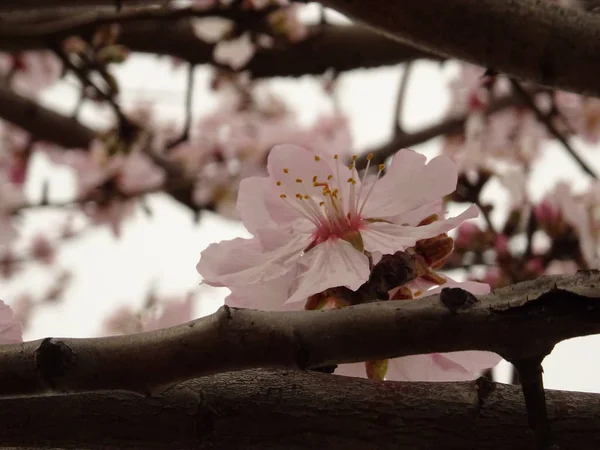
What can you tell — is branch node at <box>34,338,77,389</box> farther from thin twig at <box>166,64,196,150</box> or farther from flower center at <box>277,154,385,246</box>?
thin twig at <box>166,64,196,150</box>

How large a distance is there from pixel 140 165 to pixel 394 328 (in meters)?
1.90

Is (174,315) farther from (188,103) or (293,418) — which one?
(188,103)

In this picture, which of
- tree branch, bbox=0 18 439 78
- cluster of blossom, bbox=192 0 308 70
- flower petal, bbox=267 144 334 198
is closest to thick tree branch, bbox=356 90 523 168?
tree branch, bbox=0 18 439 78

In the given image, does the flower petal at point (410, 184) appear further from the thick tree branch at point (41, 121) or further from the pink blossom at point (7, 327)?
the thick tree branch at point (41, 121)

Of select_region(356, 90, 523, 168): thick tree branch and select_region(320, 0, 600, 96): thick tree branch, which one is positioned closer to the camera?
select_region(320, 0, 600, 96): thick tree branch

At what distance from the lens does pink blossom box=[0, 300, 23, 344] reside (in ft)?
1.73

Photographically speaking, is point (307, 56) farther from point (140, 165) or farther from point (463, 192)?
point (463, 192)

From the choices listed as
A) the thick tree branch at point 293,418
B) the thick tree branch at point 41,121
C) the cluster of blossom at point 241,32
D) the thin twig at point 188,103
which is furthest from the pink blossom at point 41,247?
the thick tree branch at point 293,418

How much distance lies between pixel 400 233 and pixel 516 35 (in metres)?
0.33

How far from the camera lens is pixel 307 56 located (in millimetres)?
2129

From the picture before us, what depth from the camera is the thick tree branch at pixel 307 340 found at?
39 cm

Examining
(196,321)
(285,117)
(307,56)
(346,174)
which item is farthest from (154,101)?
(196,321)

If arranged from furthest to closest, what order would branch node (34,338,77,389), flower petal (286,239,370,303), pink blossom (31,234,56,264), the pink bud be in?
pink blossom (31,234,56,264) < the pink bud < flower petal (286,239,370,303) < branch node (34,338,77,389)

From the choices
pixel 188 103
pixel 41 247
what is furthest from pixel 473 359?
pixel 41 247
